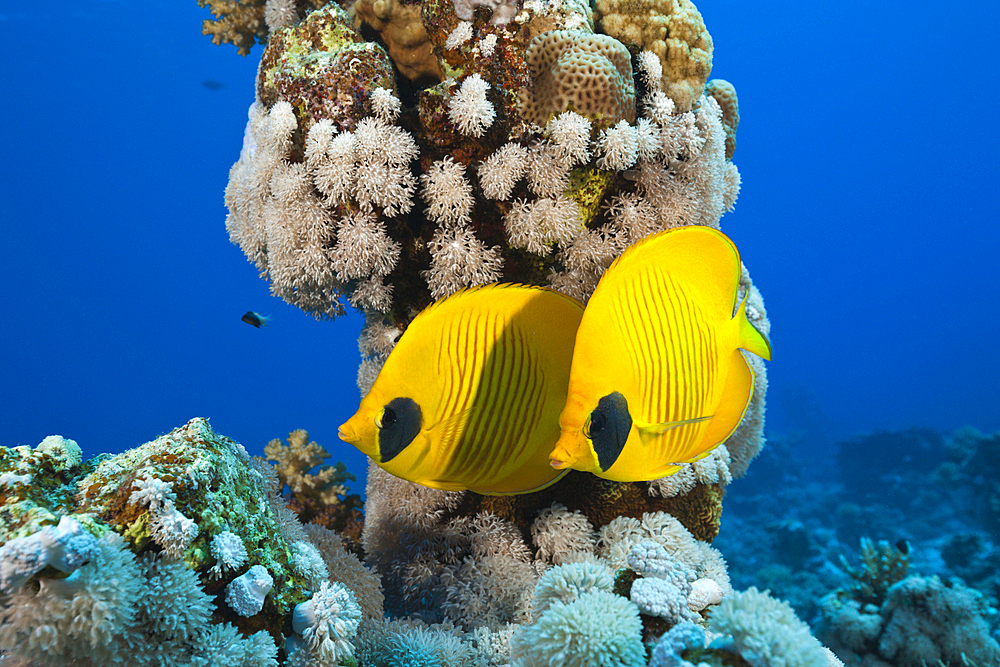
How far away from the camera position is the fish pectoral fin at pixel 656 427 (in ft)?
3.38

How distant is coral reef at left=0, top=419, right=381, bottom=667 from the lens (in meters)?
0.86

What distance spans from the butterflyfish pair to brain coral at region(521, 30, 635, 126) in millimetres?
1314

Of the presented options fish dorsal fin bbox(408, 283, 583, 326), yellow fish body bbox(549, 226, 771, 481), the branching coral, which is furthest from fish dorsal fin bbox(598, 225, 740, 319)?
the branching coral

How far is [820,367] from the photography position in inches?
2251

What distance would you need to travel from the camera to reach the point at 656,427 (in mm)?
1031

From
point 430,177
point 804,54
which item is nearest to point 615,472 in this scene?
point 430,177

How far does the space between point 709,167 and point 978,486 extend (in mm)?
15133

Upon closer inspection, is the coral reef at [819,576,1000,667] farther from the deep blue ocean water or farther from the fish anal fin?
the deep blue ocean water

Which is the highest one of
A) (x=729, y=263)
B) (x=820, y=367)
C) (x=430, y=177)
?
(x=820, y=367)

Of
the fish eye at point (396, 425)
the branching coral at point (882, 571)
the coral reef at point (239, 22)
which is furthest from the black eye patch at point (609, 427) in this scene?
the branching coral at point (882, 571)

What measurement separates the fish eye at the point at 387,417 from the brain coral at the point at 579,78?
167cm

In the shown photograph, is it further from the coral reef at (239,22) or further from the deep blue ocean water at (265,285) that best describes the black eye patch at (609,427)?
the deep blue ocean water at (265,285)

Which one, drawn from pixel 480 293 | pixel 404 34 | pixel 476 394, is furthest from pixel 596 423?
pixel 404 34

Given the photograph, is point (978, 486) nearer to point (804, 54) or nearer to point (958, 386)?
point (958, 386)
